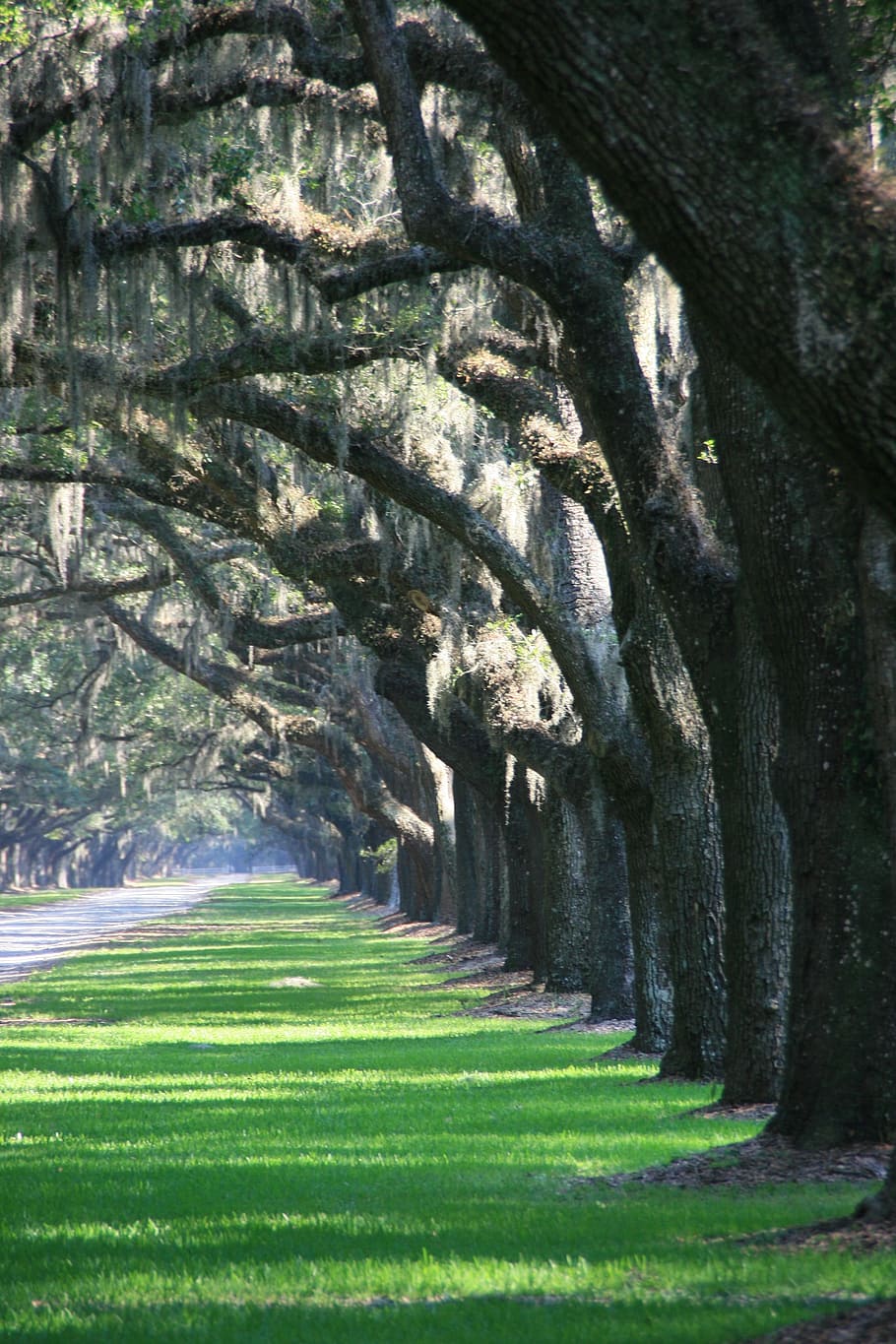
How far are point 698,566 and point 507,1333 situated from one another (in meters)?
5.27

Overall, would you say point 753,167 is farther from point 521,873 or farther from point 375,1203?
point 521,873

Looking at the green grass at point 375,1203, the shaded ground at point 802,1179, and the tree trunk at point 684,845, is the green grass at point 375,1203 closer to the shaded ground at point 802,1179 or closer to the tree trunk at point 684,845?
the shaded ground at point 802,1179

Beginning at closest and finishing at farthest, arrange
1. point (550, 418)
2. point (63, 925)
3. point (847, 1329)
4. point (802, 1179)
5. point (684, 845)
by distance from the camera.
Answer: point (847, 1329) → point (802, 1179) → point (684, 845) → point (550, 418) → point (63, 925)

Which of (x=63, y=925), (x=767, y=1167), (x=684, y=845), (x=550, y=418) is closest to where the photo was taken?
(x=767, y=1167)

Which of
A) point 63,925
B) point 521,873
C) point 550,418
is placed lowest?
point 63,925

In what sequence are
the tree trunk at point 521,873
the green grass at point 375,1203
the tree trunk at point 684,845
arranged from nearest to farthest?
1. the green grass at point 375,1203
2. the tree trunk at point 684,845
3. the tree trunk at point 521,873

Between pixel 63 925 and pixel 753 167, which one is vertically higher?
pixel 753 167

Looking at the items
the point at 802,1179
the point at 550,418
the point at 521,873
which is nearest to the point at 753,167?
the point at 802,1179

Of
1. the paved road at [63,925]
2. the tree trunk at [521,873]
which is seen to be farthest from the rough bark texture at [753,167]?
the paved road at [63,925]

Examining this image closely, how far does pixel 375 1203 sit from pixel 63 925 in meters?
44.4

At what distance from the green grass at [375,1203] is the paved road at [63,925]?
47.1 feet

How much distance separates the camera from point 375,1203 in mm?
7066

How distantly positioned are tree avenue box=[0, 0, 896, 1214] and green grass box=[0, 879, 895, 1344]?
1216 millimetres

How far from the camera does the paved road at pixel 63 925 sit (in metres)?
31.9
